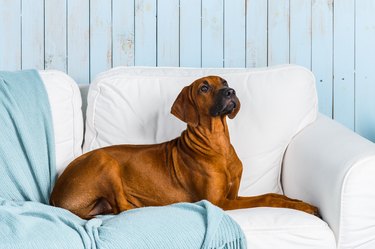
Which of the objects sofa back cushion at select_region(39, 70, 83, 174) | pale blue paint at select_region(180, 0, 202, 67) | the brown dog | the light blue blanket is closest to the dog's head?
the brown dog

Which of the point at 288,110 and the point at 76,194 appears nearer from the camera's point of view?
the point at 76,194

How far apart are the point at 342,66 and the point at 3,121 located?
163 centimetres

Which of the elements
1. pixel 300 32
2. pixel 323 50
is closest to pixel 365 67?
pixel 323 50

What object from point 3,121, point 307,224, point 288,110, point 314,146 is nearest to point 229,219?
point 307,224

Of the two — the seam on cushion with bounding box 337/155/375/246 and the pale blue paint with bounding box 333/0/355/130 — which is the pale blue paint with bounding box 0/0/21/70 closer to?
the pale blue paint with bounding box 333/0/355/130

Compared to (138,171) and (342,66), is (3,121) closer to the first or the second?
(138,171)

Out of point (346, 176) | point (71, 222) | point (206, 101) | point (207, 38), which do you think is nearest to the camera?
point (71, 222)

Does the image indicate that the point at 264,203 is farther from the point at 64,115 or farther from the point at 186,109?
the point at 64,115

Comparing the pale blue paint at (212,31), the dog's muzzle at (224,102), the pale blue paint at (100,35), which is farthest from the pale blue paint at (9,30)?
the dog's muzzle at (224,102)

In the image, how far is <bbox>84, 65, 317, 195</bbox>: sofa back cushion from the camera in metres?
2.35

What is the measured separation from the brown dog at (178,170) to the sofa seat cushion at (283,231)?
16cm

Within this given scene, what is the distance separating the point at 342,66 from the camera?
2.97m

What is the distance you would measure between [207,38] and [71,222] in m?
1.41

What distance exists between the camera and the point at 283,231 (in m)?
1.82
